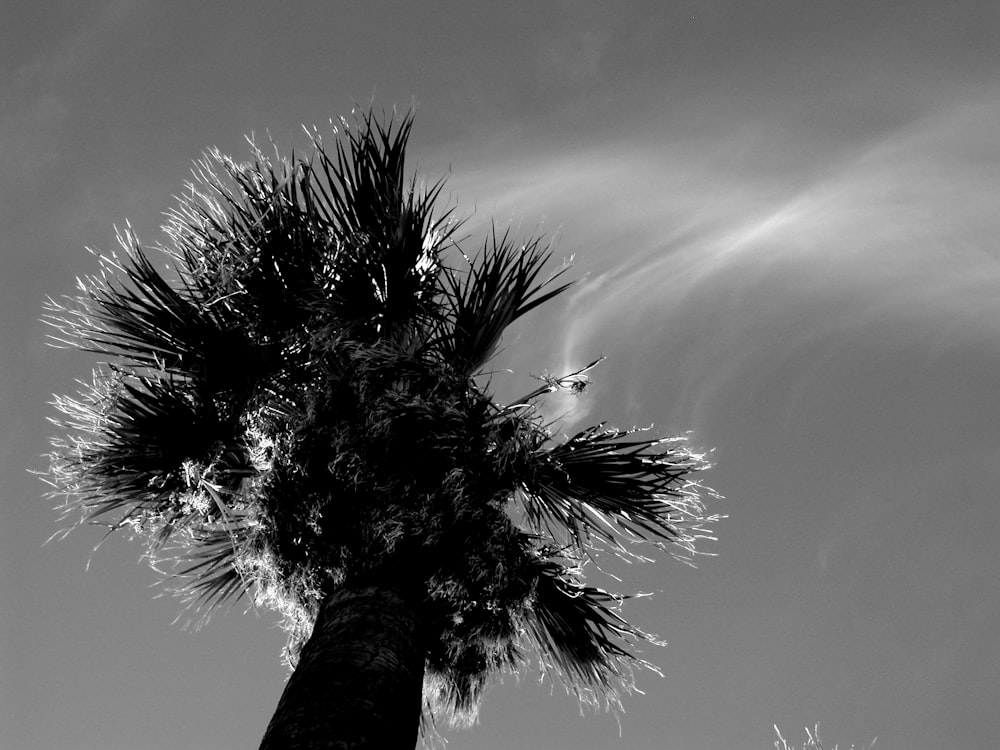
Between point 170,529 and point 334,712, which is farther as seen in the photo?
point 170,529

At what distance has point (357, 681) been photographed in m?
3.47

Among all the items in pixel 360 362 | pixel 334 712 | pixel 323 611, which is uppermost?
pixel 360 362

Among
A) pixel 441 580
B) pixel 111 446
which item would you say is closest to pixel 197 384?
pixel 111 446

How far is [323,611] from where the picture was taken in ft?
13.6

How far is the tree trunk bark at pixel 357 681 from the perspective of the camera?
3.22 m

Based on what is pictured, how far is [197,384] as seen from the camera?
5250mm

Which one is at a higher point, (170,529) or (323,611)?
(170,529)

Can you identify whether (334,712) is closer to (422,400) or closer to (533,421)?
(422,400)

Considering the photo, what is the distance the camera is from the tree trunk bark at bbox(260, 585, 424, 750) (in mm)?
3225

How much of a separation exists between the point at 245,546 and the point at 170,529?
0.84 metres

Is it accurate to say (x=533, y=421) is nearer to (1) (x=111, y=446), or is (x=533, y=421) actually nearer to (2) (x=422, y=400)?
(2) (x=422, y=400)

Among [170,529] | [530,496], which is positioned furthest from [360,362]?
[170,529]

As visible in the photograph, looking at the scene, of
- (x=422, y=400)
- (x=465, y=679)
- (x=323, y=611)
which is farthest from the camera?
(x=465, y=679)

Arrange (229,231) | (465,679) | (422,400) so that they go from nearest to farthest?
(422,400) < (465,679) < (229,231)
